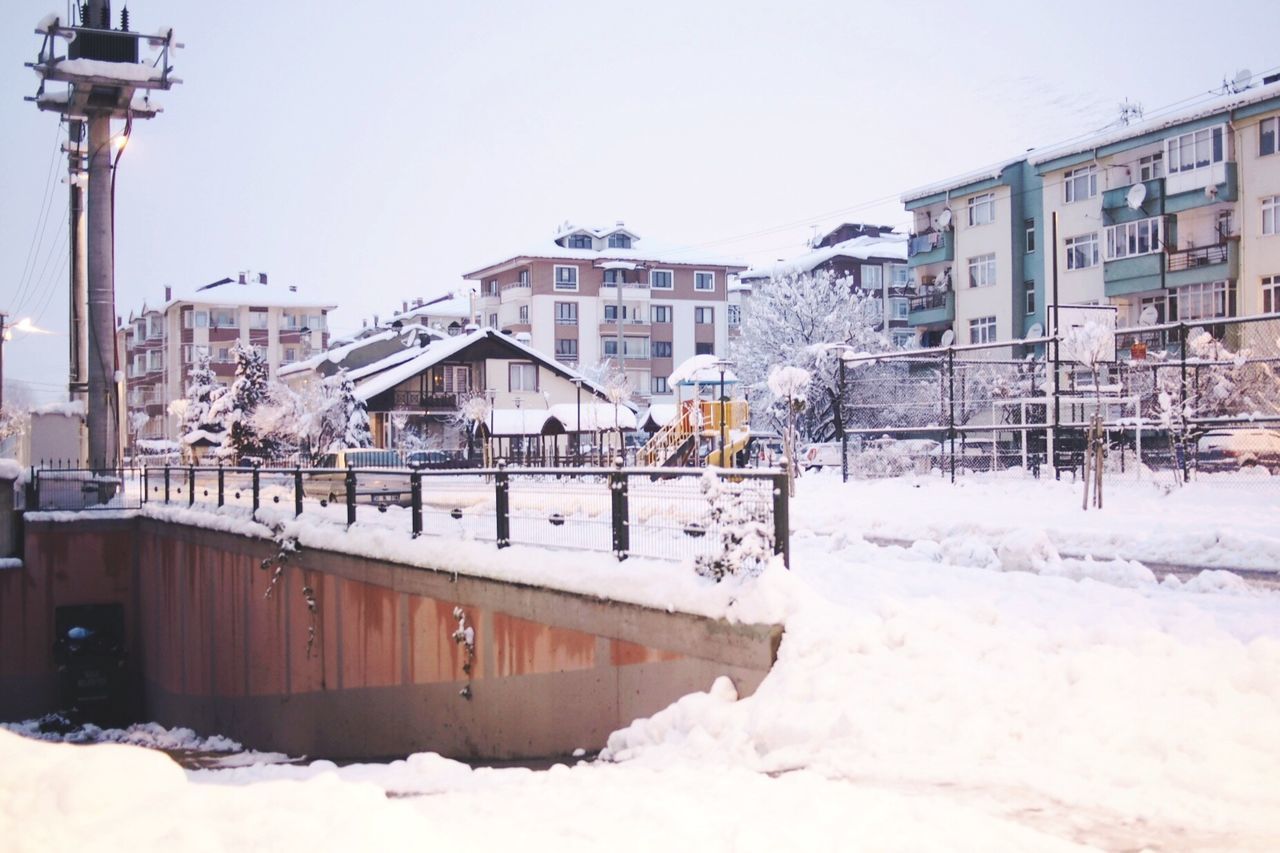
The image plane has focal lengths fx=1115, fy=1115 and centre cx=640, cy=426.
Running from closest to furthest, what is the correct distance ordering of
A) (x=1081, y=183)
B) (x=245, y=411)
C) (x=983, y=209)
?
(x=1081, y=183), (x=245, y=411), (x=983, y=209)

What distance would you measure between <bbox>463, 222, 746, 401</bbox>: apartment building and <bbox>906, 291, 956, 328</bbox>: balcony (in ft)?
84.5

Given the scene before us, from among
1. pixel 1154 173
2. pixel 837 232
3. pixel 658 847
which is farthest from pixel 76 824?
pixel 837 232

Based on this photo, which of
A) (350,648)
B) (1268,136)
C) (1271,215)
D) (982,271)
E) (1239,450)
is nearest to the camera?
(350,648)

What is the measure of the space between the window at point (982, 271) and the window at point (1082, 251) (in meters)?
4.38

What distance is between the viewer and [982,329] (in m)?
50.8

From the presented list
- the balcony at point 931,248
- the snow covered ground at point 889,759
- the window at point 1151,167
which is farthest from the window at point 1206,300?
the snow covered ground at point 889,759

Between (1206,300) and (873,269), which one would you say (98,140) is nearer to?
(1206,300)

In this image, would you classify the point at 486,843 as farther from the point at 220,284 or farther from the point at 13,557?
the point at 220,284

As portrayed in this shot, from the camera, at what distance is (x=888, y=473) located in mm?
22875

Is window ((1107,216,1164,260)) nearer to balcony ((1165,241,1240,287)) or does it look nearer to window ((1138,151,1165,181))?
balcony ((1165,241,1240,287))

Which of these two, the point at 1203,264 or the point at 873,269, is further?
the point at 873,269

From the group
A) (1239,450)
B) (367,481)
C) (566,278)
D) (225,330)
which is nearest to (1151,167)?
(1239,450)

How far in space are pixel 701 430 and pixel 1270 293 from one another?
2064 cm

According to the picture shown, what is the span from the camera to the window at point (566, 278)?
77438 millimetres
